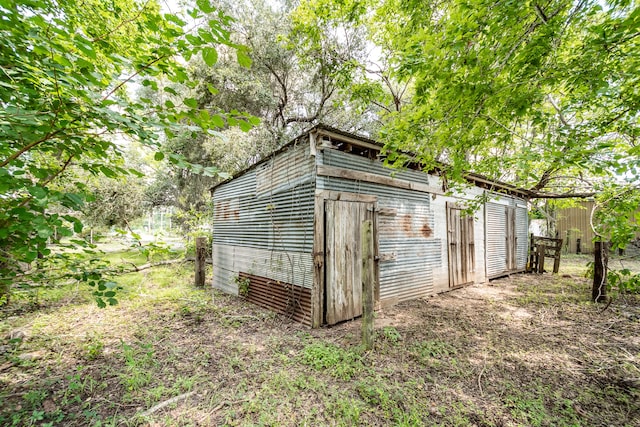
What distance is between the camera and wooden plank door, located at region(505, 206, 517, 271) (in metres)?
9.12

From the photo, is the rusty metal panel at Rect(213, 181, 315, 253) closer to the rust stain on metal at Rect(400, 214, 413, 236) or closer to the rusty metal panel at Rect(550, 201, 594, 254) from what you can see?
the rust stain on metal at Rect(400, 214, 413, 236)

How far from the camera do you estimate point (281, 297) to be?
5125 millimetres

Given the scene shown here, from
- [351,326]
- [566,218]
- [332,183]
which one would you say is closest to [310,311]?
[351,326]

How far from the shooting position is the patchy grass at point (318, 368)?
98.4 inches

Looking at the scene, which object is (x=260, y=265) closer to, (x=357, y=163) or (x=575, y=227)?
(x=357, y=163)

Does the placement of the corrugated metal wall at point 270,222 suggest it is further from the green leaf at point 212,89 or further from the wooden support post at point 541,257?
the wooden support post at point 541,257

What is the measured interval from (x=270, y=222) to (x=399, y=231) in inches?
118

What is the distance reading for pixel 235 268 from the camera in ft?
22.0

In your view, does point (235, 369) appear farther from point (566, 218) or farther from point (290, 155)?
point (566, 218)

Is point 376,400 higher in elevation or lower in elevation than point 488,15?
lower

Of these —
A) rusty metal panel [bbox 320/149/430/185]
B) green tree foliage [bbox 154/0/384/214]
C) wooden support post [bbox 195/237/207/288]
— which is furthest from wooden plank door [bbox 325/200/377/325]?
green tree foliage [bbox 154/0/384/214]

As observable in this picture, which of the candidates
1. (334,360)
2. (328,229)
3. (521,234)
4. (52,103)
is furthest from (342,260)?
(521,234)

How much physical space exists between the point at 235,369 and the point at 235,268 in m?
3.66

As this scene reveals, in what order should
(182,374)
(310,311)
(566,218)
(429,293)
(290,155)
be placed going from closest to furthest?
(182,374) → (310,311) → (290,155) → (429,293) → (566,218)
